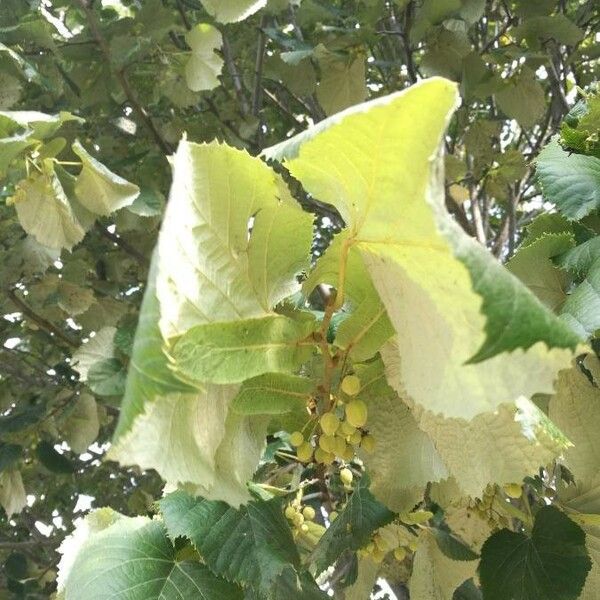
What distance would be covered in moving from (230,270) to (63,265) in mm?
1988

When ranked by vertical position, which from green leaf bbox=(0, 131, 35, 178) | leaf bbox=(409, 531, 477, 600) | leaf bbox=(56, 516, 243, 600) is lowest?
leaf bbox=(409, 531, 477, 600)

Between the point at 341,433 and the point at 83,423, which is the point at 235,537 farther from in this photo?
the point at 83,423

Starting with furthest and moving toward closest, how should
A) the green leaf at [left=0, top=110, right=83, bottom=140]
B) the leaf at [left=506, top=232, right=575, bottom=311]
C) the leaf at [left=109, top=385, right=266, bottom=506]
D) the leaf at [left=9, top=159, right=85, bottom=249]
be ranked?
the leaf at [left=9, top=159, right=85, bottom=249], the green leaf at [left=0, top=110, right=83, bottom=140], the leaf at [left=506, top=232, right=575, bottom=311], the leaf at [left=109, top=385, right=266, bottom=506]

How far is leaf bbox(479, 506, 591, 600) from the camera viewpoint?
31.9 inches

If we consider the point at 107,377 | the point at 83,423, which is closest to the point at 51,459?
the point at 83,423

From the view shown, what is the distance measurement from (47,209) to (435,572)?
868mm

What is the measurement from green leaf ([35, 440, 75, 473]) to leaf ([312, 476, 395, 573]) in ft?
5.24

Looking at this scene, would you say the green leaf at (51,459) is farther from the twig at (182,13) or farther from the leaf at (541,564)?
the leaf at (541,564)

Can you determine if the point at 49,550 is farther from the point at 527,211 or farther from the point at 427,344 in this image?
the point at 427,344

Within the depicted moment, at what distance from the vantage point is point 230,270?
0.51 m

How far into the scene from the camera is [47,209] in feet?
4.48

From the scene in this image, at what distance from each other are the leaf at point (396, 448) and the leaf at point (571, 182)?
279 millimetres

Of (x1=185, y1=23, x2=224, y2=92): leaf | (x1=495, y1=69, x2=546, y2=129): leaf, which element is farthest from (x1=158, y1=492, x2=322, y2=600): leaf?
(x1=495, y1=69, x2=546, y2=129): leaf

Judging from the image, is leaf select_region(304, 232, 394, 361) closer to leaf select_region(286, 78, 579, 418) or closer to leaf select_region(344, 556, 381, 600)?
leaf select_region(286, 78, 579, 418)
